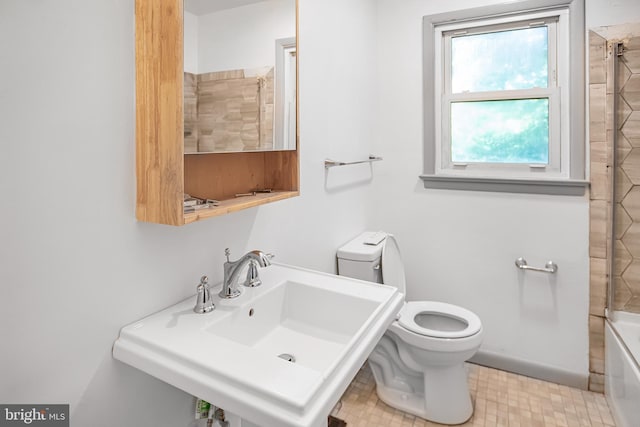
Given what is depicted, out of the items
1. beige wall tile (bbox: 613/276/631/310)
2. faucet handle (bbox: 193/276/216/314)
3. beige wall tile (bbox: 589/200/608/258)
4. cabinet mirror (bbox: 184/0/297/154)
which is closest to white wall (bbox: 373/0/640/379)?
beige wall tile (bbox: 589/200/608/258)

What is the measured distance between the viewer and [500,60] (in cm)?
227

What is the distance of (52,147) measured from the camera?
86 cm

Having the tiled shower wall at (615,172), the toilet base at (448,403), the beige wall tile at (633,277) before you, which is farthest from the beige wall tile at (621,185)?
the toilet base at (448,403)

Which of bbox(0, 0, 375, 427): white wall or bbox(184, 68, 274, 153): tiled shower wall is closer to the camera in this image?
bbox(0, 0, 375, 427): white wall

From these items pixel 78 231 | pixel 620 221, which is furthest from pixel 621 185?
pixel 78 231

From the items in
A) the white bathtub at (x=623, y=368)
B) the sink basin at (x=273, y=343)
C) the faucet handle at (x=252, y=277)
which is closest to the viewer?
the sink basin at (x=273, y=343)

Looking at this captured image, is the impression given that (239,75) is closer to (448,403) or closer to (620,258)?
(448,403)

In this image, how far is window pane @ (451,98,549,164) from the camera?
222 cm

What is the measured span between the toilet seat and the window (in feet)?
2.48

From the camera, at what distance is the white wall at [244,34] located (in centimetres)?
110

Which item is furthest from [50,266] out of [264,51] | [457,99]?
[457,99]

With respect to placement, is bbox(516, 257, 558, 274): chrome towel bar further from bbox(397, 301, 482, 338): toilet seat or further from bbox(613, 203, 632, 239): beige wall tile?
bbox(397, 301, 482, 338): toilet seat

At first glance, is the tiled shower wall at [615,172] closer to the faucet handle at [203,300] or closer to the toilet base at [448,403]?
the toilet base at [448,403]

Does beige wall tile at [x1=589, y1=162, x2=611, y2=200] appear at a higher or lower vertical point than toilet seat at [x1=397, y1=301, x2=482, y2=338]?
higher
